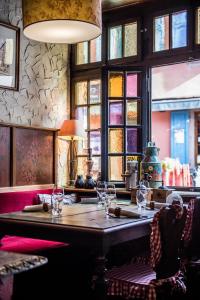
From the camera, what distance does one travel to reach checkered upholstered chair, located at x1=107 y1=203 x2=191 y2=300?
273 cm

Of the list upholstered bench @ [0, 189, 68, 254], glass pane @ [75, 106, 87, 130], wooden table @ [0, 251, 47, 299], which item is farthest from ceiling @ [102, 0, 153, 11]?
wooden table @ [0, 251, 47, 299]

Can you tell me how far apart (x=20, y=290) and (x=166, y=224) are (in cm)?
170

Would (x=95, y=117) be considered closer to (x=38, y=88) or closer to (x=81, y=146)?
(x=81, y=146)

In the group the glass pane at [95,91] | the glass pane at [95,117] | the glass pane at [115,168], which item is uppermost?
the glass pane at [95,91]

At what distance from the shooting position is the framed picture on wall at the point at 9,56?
497 centimetres

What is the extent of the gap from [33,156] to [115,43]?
1765mm

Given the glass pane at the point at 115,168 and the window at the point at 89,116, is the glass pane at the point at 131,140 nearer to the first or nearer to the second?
the glass pane at the point at 115,168

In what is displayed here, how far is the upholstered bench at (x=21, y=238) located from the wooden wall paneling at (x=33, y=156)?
252mm

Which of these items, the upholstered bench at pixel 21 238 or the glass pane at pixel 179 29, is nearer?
the upholstered bench at pixel 21 238

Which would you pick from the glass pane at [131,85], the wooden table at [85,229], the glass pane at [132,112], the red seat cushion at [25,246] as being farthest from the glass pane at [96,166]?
the wooden table at [85,229]

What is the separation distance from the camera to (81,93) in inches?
235

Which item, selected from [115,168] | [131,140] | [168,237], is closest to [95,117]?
[131,140]

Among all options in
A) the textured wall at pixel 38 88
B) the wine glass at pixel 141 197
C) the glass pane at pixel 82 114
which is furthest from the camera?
the glass pane at pixel 82 114

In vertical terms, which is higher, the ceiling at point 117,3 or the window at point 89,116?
the ceiling at point 117,3
